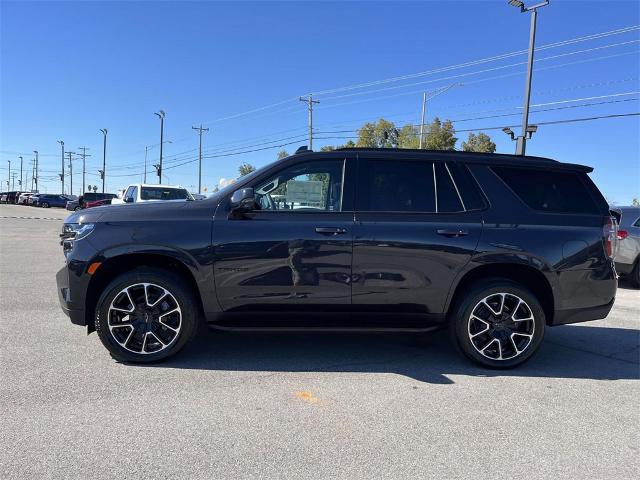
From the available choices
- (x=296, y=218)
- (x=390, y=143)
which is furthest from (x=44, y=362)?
(x=390, y=143)

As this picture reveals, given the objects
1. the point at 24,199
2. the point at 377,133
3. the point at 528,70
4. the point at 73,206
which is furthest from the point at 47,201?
the point at 528,70

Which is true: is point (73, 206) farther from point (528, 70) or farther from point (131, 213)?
point (131, 213)

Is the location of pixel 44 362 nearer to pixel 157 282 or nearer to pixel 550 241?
pixel 157 282

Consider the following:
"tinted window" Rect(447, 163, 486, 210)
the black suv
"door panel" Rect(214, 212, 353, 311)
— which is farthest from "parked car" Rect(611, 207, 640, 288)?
"door panel" Rect(214, 212, 353, 311)

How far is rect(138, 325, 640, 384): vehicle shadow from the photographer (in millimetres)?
4438

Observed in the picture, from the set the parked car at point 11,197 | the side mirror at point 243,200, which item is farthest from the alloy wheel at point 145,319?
the parked car at point 11,197

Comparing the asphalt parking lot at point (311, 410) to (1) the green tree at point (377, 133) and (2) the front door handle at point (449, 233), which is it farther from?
(1) the green tree at point (377, 133)

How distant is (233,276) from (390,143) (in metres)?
44.5

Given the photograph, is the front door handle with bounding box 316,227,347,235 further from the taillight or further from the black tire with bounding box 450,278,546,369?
the taillight

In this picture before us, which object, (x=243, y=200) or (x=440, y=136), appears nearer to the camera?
(x=243, y=200)

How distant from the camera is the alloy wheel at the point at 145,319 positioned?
14.0 feet

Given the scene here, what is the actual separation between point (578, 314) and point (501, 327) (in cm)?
74

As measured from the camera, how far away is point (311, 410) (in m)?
3.56

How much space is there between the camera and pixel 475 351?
14.7ft
